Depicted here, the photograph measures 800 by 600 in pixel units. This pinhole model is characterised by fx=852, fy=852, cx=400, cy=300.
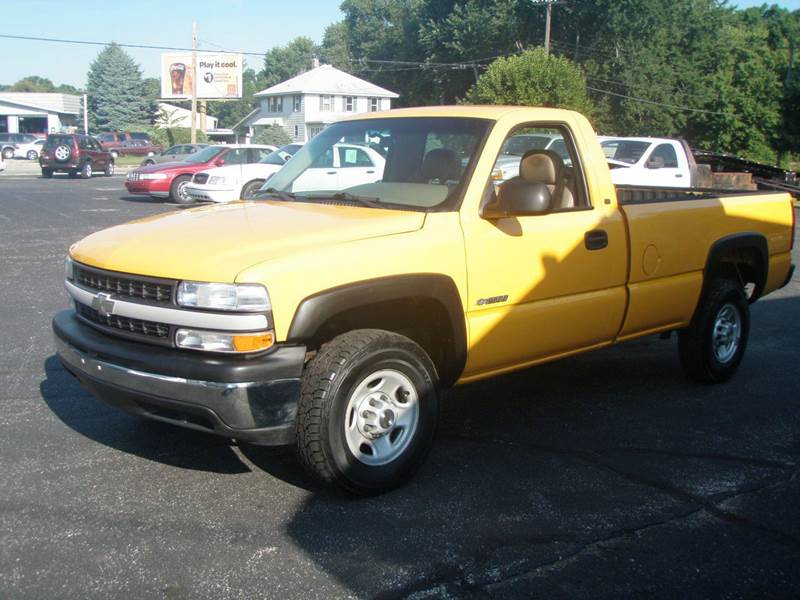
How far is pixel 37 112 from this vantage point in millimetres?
74438

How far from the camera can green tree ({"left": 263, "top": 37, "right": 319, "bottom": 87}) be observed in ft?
441

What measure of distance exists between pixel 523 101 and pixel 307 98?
34489mm

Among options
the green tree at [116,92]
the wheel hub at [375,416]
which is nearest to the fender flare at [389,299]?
the wheel hub at [375,416]

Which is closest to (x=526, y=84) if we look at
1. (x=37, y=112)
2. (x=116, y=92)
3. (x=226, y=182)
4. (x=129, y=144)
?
(x=226, y=182)

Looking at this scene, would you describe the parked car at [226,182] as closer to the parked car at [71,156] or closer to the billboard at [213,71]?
the parked car at [71,156]

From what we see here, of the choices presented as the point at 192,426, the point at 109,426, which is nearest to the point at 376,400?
the point at 192,426

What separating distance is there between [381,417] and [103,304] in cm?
147

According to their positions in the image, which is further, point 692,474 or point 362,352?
point 692,474

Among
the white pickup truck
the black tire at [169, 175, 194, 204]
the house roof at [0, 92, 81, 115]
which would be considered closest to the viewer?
the white pickup truck

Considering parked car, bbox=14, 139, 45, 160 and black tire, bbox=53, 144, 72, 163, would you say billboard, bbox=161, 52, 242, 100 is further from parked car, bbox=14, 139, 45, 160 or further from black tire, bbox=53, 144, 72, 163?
black tire, bbox=53, 144, 72, 163

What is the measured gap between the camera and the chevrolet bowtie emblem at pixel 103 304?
4.11 meters

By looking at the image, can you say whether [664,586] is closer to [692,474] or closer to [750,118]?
[692,474]

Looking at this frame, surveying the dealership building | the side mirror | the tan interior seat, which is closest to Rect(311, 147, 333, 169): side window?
the tan interior seat

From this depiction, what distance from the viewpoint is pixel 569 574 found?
139 inches
